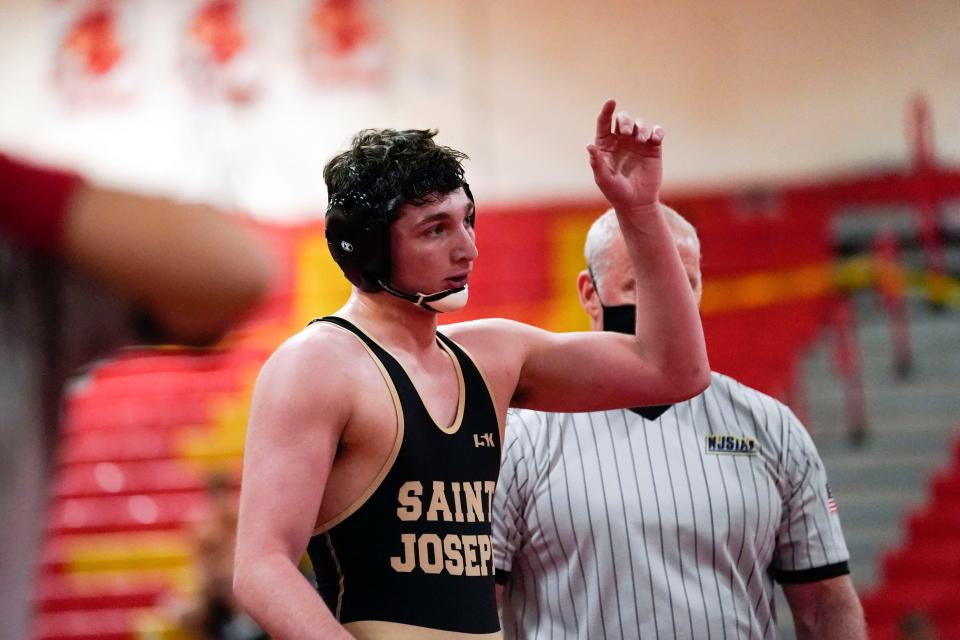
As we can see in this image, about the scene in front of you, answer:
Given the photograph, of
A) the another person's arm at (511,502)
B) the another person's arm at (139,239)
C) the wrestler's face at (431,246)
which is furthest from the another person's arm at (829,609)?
the another person's arm at (139,239)

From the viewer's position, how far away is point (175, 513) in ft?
32.6

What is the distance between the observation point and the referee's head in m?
2.83

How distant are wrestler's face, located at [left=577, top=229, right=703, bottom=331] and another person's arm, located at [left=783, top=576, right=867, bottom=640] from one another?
71 cm

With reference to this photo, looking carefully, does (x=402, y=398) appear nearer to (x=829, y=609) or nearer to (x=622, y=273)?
(x=622, y=273)

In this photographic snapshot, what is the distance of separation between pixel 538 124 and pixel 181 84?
374 cm

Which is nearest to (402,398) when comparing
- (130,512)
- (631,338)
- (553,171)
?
(631,338)

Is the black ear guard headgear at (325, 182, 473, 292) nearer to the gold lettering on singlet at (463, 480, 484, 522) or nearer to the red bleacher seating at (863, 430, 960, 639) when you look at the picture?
the gold lettering on singlet at (463, 480, 484, 522)

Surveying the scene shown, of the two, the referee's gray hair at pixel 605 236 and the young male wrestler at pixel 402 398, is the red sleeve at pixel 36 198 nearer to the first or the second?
the young male wrestler at pixel 402 398

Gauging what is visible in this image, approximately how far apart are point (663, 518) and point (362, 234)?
1.01 m

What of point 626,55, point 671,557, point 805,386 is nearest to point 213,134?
point 626,55

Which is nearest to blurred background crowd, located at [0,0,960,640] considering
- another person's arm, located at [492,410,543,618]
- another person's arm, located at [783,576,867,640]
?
another person's arm, located at [783,576,867,640]

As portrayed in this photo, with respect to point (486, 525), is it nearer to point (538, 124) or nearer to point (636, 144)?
point (636, 144)

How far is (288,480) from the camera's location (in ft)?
6.25

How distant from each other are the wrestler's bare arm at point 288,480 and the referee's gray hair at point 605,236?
101cm
